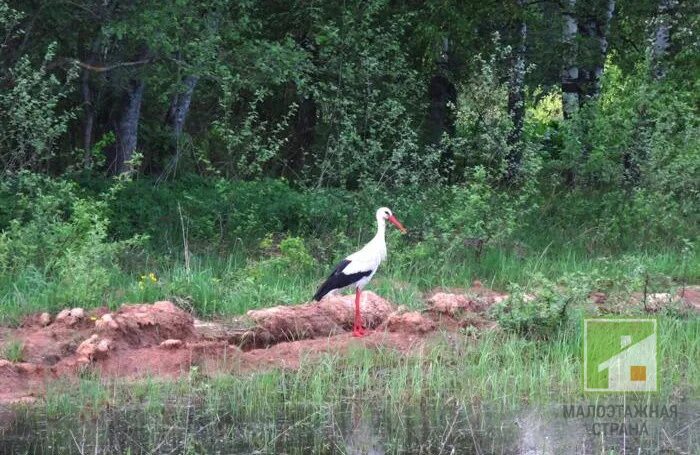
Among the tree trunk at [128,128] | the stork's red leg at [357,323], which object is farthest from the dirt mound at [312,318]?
the tree trunk at [128,128]

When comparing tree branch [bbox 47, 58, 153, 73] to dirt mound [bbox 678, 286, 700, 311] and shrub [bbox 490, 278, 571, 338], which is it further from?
dirt mound [bbox 678, 286, 700, 311]

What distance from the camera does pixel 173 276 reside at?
40.7 ft

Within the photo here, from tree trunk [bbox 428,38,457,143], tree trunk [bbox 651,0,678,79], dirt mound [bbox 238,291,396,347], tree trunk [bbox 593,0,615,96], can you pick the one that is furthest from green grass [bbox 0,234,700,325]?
tree trunk [bbox 428,38,457,143]

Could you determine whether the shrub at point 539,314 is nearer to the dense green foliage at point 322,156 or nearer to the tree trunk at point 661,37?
the dense green foliage at point 322,156

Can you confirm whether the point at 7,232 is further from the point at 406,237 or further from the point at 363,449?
the point at 363,449

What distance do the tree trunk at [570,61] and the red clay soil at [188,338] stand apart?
27.6 feet

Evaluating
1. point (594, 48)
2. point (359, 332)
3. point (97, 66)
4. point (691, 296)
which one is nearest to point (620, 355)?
point (359, 332)

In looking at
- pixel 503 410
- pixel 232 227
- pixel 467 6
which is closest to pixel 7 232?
pixel 232 227

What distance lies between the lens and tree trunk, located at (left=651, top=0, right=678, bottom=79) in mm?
17969

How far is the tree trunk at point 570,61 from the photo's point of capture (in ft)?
62.5

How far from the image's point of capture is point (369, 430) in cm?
830

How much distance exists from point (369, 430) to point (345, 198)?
7810mm

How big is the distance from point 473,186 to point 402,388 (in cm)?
519

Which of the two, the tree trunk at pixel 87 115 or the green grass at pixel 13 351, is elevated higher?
the tree trunk at pixel 87 115
